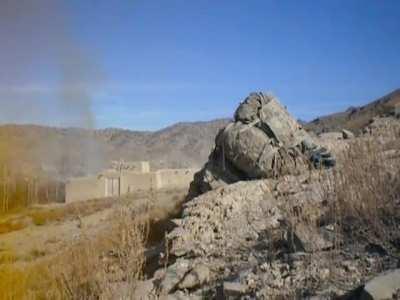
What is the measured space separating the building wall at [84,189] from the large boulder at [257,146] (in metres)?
16.1

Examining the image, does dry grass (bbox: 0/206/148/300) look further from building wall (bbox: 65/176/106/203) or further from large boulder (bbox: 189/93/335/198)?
building wall (bbox: 65/176/106/203)

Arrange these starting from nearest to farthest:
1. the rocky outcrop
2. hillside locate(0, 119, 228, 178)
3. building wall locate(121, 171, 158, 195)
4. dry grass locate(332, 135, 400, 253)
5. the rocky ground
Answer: the rocky ground, the rocky outcrop, dry grass locate(332, 135, 400, 253), building wall locate(121, 171, 158, 195), hillside locate(0, 119, 228, 178)

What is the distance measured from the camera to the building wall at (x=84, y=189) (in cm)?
2598

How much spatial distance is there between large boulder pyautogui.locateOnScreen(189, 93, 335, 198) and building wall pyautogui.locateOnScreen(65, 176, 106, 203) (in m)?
16.1

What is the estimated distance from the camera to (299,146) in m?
9.32

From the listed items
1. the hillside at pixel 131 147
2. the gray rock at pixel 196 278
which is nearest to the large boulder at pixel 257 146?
the gray rock at pixel 196 278

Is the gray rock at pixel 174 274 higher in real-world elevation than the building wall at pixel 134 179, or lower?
lower

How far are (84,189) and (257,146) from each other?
1819cm

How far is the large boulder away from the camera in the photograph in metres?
9.10

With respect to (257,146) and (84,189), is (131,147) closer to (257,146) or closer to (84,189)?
(84,189)

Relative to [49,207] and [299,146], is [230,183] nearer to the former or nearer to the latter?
[299,146]

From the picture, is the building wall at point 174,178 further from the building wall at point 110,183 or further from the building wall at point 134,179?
the building wall at point 134,179

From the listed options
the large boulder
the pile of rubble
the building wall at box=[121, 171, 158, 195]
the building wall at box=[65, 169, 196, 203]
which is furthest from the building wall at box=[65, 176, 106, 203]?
the large boulder

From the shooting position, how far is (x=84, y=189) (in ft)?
86.6
